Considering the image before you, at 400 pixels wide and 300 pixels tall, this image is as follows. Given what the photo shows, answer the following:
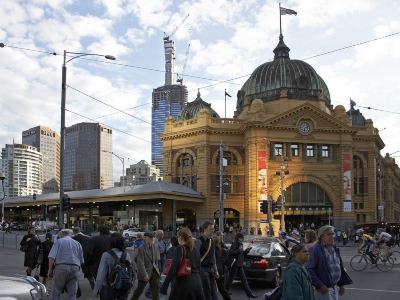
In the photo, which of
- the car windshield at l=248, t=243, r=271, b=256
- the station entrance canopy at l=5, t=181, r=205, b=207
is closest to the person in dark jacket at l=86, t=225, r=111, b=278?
the car windshield at l=248, t=243, r=271, b=256

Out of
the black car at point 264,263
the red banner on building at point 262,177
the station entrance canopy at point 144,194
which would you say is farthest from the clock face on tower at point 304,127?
the black car at point 264,263

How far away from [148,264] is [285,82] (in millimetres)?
59117

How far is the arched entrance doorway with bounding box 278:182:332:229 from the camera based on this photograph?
6262 centimetres

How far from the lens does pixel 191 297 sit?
7.85 m

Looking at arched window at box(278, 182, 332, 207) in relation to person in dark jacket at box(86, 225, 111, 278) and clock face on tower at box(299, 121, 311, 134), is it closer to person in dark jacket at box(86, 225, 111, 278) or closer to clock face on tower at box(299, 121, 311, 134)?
clock face on tower at box(299, 121, 311, 134)

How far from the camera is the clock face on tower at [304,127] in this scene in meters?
63.7

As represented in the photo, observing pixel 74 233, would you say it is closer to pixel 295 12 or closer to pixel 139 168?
pixel 295 12

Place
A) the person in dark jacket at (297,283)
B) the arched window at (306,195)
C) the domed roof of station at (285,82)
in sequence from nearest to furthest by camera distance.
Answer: the person in dark jacket at (297,283) < the arched window at (306,195) < the domed roof of station at (285,82)

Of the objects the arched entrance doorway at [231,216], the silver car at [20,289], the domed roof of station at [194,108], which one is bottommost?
the arched entrance doorway at [231,216]

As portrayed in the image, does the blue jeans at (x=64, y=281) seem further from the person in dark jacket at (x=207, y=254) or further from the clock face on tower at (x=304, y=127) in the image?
the clock face on tower at (x=304, y=127)

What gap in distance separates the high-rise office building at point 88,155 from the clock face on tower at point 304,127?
31.0 metres

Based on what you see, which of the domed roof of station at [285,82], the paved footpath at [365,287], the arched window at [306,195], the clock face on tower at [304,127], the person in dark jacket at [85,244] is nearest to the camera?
the person in dark jacket at [85,244]

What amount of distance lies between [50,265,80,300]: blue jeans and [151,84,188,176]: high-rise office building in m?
57.0

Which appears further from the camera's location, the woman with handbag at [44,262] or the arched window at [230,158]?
the arched window at [230,158]
